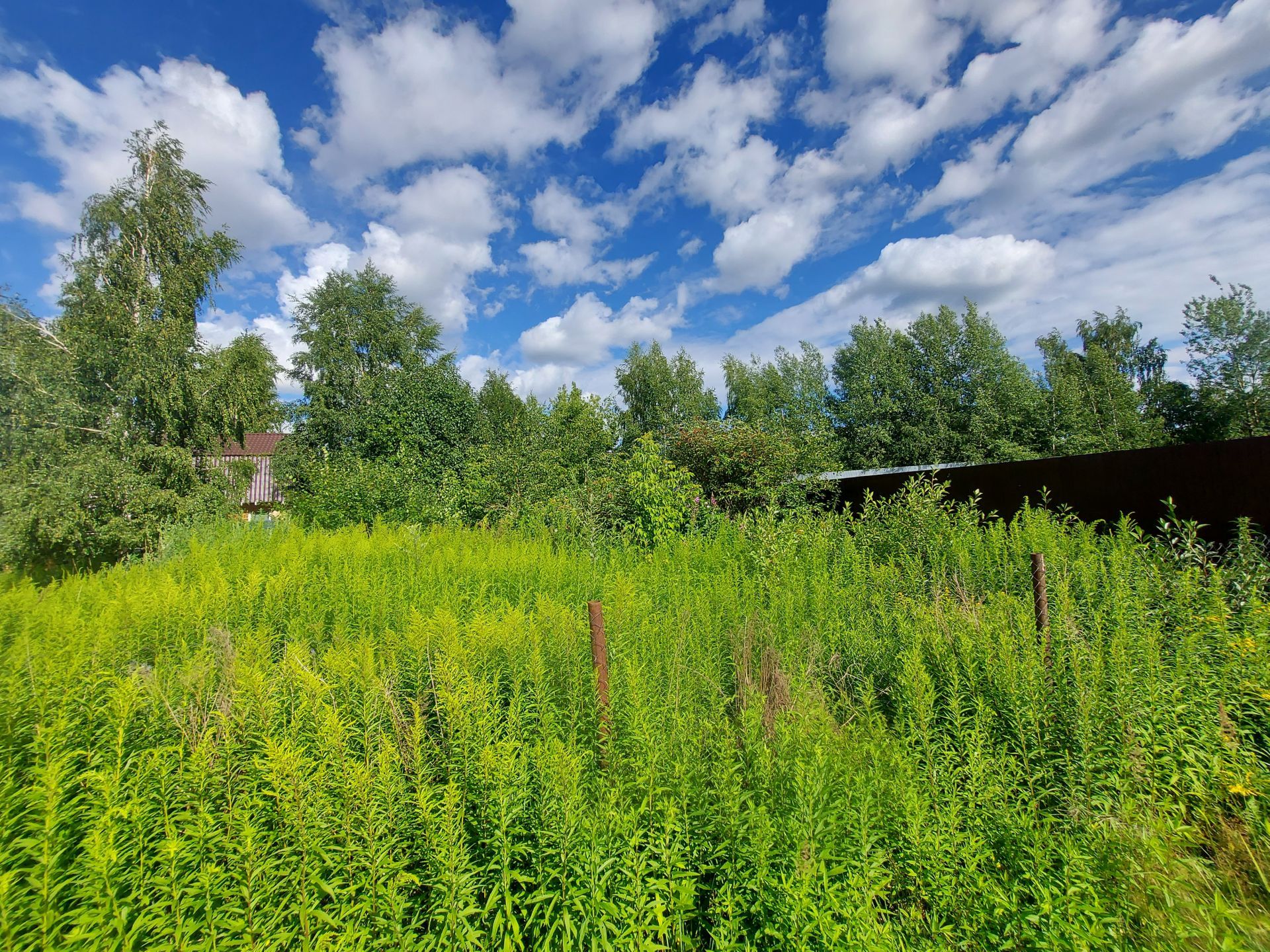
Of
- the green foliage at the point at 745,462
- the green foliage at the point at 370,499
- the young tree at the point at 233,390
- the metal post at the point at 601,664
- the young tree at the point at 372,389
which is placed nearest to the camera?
the metal post at the point at 601,664

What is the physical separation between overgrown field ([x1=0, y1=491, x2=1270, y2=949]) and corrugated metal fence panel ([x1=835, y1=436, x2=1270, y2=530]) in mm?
2880

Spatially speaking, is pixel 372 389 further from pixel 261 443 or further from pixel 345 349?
pixel 261 443

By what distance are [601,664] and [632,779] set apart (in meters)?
0.53

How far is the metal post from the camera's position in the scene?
224 centimetres

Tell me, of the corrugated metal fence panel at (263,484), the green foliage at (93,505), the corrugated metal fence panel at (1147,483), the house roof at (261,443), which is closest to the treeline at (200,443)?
the green foliage at (93,505)

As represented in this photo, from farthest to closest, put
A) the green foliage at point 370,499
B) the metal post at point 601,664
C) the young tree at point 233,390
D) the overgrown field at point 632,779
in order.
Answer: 1. the young tree at point 233,390
2. the green foliage at point 370,499
3. the metal post at point 601,664
4. the overgrown field at point 632,779

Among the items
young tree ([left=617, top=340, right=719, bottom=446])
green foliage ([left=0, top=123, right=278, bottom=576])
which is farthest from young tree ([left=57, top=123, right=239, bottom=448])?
young tree ([left=617, top=340, right=719, bottom=446])

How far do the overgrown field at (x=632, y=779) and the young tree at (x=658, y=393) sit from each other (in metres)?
31.1

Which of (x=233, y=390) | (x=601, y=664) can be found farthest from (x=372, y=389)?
(x=601, y=664)

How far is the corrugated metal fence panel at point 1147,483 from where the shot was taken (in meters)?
5.45

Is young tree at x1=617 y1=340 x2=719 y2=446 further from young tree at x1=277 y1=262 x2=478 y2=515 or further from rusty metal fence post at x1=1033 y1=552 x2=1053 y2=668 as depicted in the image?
rusty metal fence post at x1=1033 y1=552 x2=1053 y2=668

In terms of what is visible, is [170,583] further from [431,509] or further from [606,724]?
[431,509]

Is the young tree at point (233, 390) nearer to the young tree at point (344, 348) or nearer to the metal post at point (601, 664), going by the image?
the young tree at point (344, 348)

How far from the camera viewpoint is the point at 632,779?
206cm
